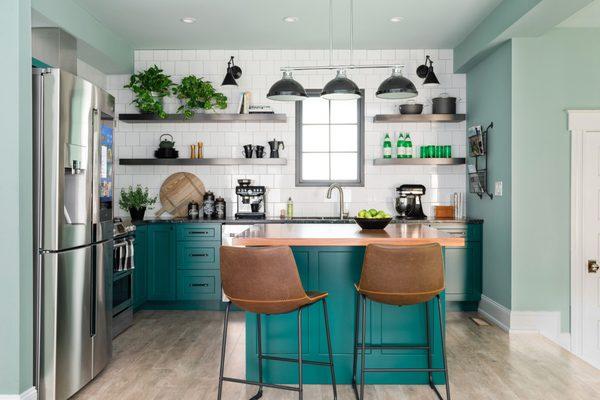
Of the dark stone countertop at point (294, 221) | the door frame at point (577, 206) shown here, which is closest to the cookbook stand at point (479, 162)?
the dark stone countertop at point (294, 221)

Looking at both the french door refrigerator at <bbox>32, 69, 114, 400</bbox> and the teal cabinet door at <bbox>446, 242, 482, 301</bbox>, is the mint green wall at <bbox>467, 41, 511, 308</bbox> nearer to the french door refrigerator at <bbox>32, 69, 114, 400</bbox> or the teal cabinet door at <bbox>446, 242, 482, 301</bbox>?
the teal cabinet door at <bbox>446, 242, 482, 301</bbox>

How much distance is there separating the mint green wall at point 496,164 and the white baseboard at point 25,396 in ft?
12.5

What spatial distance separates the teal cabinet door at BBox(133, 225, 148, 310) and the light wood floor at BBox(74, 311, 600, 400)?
0.56 metres

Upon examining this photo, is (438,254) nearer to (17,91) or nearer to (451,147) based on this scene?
(17,91)

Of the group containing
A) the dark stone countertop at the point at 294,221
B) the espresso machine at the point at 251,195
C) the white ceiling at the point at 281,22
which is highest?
the white ceiling at the point at 281,22

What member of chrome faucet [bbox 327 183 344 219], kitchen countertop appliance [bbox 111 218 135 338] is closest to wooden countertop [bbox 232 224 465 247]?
kitchen countertop appliance [bbox 111 218 135 338]

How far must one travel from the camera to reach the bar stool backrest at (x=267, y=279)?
2.76 meters

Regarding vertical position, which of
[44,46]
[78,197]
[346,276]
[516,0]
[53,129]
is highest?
[516,0]

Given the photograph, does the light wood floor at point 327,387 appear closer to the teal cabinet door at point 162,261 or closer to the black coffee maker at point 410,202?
the teal cabinet door at point 162,261

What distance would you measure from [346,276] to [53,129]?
1.98 meters

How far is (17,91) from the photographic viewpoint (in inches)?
110

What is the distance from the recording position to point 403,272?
2869mm

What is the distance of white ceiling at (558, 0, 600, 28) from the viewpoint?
4.41m

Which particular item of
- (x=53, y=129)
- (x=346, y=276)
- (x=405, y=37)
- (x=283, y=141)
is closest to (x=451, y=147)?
(x=405, y=37)
